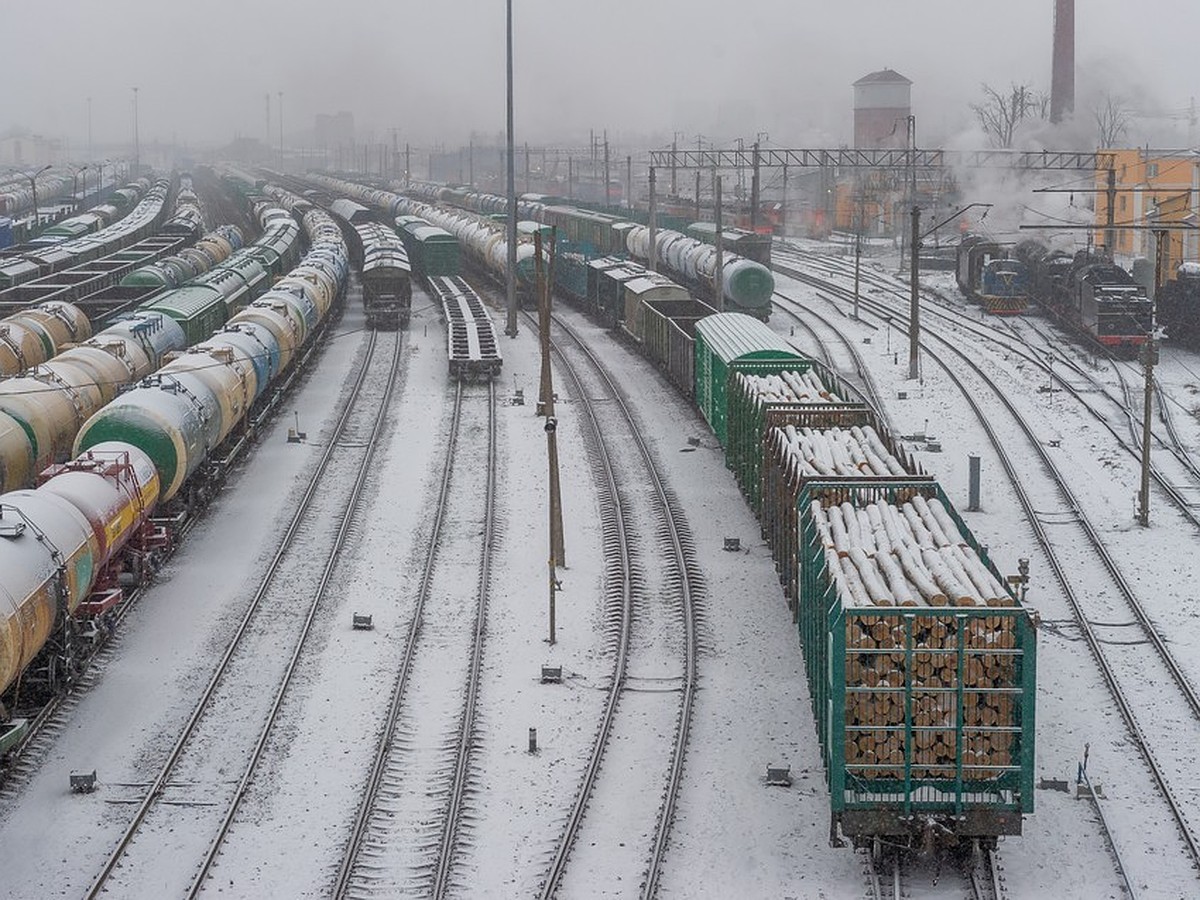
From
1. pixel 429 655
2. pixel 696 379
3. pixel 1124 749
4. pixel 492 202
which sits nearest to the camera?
pixel 1124 749

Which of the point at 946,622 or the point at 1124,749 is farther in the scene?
the point at 1124,749

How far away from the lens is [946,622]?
1489 centimetres

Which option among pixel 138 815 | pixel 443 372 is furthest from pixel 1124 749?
pixel 443 372

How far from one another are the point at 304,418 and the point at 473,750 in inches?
864

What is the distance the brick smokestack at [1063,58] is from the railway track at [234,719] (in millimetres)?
80349

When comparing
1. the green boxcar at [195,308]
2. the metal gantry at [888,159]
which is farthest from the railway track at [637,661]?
the metal gantry at [888,159]

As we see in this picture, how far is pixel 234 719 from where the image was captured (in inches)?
784

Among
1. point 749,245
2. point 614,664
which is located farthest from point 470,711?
point 749,245

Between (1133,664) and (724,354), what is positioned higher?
(724,354)

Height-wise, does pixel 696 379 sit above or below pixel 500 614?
above

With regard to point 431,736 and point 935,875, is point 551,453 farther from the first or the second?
point 935,875

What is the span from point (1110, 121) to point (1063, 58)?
1269 inches

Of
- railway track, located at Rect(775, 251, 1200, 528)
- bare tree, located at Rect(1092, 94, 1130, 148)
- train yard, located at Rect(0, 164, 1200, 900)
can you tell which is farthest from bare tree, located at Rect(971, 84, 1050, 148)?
train yard, located at Rect(0, 164, 1200, 900)

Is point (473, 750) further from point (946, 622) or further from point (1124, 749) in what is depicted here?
point (1124, 749)
